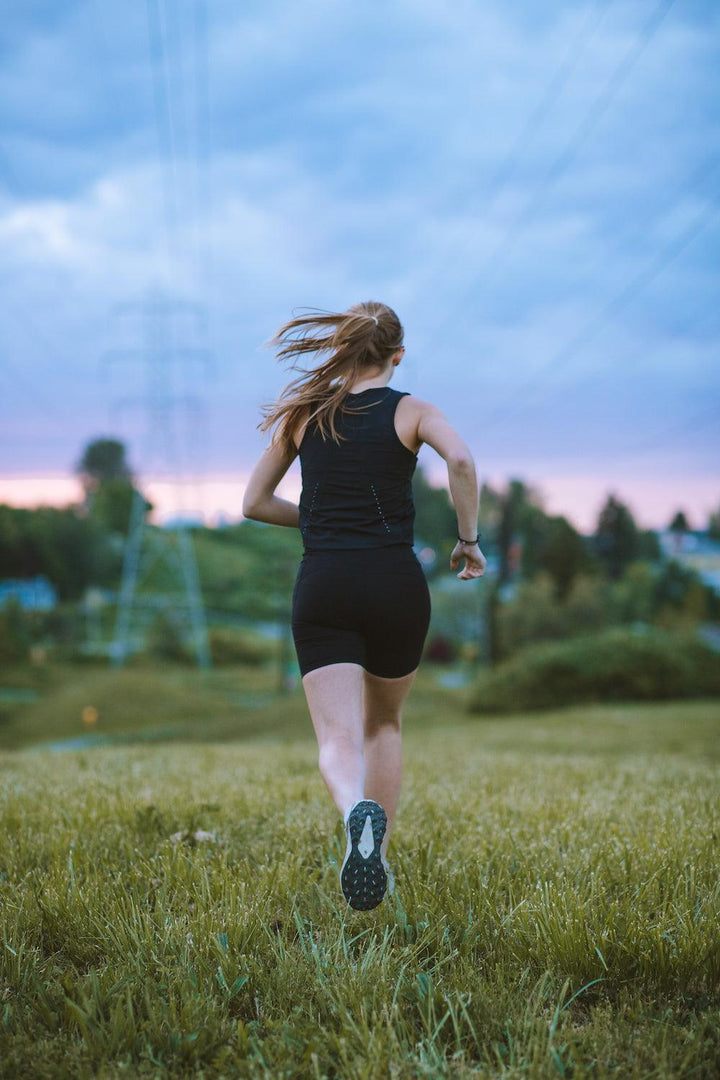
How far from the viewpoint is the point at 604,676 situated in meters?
35.0

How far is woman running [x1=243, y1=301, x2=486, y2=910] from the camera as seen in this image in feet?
10.2

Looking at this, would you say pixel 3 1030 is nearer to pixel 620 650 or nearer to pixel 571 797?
pixel 571 797

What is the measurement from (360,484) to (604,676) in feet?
111

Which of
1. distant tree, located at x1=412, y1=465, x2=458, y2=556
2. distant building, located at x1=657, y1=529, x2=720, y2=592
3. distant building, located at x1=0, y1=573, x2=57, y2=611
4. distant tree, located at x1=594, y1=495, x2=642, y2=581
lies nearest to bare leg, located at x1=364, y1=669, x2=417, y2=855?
distant tree, located at x1=412, y1=465, x2=458, y2=556

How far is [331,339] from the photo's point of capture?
3424 mm

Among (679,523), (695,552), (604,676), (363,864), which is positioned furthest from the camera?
(695,552)

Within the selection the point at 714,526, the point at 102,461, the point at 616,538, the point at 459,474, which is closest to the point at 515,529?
the point at 616,538

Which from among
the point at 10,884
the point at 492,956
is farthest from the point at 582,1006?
the point at 10,884

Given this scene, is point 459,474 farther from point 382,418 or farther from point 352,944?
point 352,944

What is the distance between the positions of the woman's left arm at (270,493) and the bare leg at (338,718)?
2.65ft

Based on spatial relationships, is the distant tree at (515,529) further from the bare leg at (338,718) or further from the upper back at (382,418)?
the bare leg at (338,718)

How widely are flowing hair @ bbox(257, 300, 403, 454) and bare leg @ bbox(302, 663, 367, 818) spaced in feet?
2.99

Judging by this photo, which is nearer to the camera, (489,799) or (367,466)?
(367,466)

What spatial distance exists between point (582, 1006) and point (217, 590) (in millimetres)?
81223
